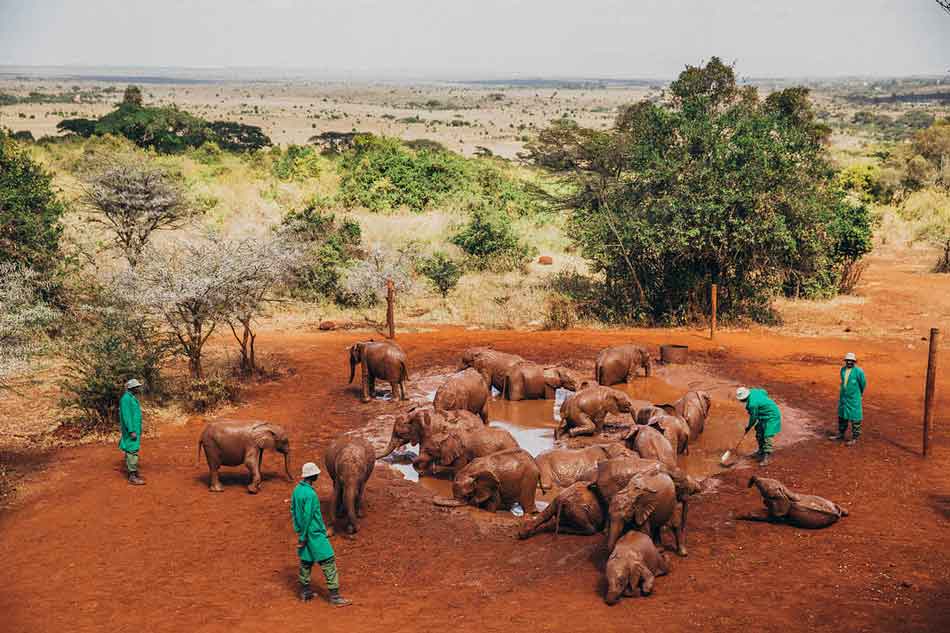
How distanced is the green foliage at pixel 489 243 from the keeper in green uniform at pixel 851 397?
1578 cm

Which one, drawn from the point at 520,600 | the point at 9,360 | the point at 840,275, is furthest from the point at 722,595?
the point at 840,275

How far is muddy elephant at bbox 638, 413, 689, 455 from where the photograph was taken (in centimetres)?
1238

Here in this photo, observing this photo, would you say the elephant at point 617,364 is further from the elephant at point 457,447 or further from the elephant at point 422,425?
the elephant at point 457,447

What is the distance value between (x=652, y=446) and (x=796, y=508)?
6.41 ft

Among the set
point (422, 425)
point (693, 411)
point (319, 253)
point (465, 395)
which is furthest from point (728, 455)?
point (319, 253)

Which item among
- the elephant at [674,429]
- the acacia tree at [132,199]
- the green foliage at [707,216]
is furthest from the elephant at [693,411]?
the acacia tree at [132,199]

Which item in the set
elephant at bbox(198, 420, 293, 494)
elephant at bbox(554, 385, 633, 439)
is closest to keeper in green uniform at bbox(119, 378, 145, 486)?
elephant at bbox(198, 420, 293, 494)

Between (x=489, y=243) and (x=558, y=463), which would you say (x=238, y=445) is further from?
(x=489, y=243)

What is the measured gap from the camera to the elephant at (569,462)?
11.7 metres

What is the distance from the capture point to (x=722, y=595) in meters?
8.73

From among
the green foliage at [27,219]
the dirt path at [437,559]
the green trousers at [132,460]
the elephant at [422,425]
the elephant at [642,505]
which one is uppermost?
the green foliage at [27,219]

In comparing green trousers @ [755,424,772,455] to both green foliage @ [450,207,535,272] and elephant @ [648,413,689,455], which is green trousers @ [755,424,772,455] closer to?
elephant @ [648,413,689,455]

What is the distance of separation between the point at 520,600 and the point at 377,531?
8.11ft

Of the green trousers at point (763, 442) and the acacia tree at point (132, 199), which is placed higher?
the acacia tree at point (132, 199)
